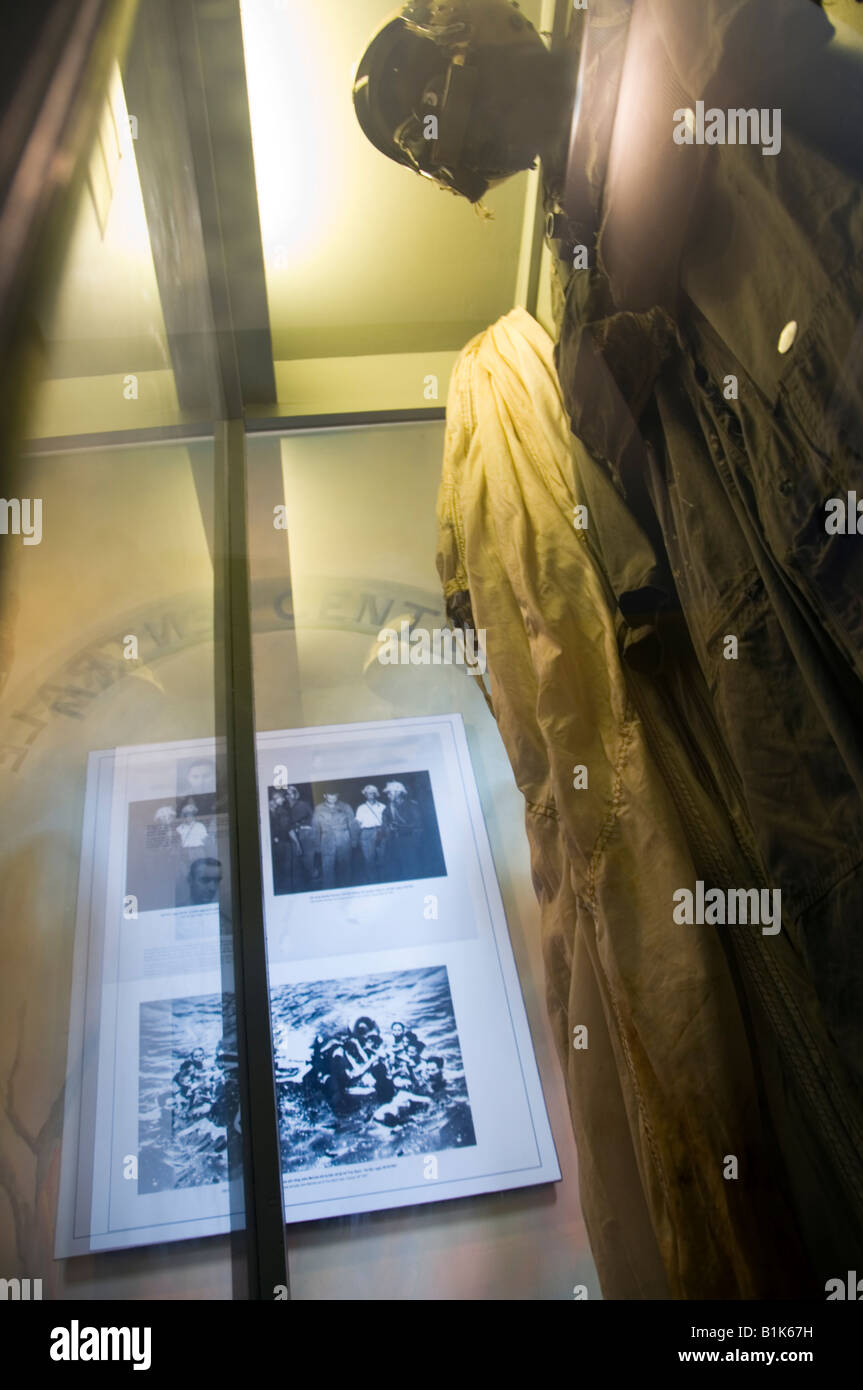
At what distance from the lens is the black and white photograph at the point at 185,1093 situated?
1.05 metres

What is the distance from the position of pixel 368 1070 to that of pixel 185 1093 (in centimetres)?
31

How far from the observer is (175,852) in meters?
1.28

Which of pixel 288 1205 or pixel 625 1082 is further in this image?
pixel 288 1205

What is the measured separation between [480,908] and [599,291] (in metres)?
1.01

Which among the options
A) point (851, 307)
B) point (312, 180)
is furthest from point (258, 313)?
point (851, 307)

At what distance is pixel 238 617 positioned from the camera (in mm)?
1789

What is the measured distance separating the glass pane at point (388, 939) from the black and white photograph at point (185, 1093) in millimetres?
131

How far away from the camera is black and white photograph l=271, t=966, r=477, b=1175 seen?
1311mm

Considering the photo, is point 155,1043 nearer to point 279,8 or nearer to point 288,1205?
point 288,1205

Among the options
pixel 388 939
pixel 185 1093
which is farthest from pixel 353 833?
pixel 185 1093
